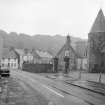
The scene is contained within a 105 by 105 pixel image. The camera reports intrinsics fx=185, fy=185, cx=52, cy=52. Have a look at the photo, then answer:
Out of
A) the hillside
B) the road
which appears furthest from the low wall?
the hillside

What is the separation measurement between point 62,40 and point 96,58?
300 ft

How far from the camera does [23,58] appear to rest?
271ft

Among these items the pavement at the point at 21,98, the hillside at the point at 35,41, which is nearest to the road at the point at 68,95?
the pavement at the point at 21,98

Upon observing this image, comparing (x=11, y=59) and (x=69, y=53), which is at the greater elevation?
(x=69, y=53)

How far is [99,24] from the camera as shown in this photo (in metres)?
43.9

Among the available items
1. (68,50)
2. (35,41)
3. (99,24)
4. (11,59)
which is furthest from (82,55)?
(35,41)

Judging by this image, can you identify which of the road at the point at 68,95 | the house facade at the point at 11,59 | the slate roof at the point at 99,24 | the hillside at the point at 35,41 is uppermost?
the hillside at the point at 35,41

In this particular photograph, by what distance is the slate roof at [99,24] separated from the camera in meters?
43.5

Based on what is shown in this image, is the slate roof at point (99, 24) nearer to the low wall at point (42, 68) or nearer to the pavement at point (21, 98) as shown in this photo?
the low wall at point (42, 68)

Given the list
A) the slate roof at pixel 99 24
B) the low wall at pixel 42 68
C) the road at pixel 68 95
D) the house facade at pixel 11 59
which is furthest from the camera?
the house facade at pixel 11 59

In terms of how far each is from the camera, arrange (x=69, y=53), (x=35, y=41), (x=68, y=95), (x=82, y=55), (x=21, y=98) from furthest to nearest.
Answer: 1. (x=35, y=41)
2. (x=69, y=53)
3. (x=82, y=55)
4. (x=68, y=95)
5. (x=21, y=98)

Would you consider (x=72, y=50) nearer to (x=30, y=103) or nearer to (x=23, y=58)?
(x=23, y=58)

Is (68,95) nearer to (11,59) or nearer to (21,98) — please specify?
(21,98)

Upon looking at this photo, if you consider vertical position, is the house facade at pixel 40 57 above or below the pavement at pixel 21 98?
above
